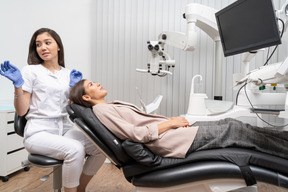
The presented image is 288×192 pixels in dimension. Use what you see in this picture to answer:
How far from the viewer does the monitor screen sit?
119 cm

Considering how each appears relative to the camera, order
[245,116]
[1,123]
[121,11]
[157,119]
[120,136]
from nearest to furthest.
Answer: [120,136] < [157,119] < [245,116] < [1,123] < [121,11]

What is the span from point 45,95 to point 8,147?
907 millimetres

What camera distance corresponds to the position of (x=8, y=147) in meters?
1.92

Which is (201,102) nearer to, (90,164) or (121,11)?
(90,164)

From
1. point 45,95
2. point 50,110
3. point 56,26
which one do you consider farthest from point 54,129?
point 56,26

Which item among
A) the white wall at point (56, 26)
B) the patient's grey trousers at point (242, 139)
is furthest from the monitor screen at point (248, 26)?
the white wall at point (56, 26)

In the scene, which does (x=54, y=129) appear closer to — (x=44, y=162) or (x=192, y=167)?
(x=44, y=162)

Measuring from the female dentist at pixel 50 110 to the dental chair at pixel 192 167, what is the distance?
0.26 m

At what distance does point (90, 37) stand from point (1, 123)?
1.29m

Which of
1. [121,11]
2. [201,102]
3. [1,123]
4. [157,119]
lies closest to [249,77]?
[201,102]

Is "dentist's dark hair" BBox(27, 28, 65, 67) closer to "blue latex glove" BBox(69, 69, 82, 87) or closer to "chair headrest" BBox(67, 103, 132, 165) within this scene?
"blue latex glove" BBox(69, 69, 82, 87)

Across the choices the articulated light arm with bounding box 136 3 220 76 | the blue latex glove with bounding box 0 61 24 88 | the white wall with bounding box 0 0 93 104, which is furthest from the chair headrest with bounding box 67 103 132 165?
the white wall with bounding box 0 0 93 104

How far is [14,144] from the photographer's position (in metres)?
1.99

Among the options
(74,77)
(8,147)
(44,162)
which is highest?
(74,77)
